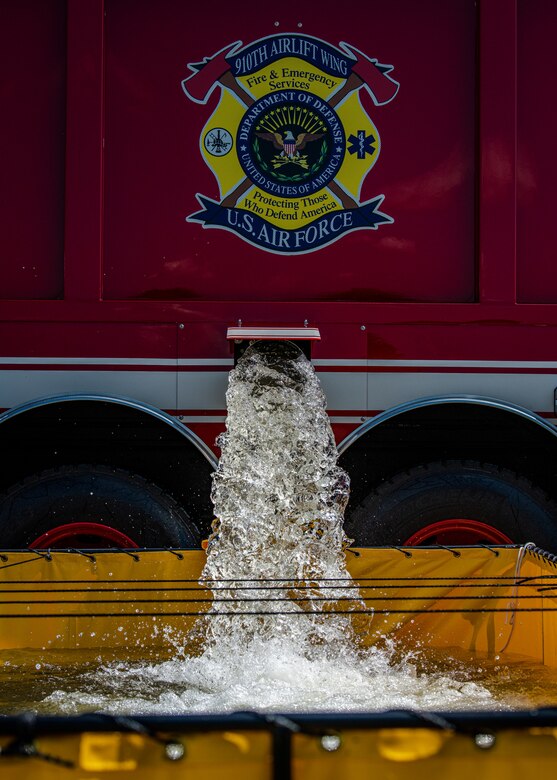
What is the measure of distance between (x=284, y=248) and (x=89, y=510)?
4.09 ft

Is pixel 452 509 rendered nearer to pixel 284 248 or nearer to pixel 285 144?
pixel 284 248

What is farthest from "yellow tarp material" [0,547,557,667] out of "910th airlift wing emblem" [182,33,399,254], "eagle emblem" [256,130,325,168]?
"eagle emblem" [256,130,325,168]

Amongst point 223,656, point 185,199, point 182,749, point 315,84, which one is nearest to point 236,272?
point 185,199

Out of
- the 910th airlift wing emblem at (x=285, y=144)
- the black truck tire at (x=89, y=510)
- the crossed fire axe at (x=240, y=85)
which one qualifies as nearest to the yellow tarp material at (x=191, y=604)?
the black truck tire at (x=89, y=510)

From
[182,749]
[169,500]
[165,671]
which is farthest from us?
[169,500]

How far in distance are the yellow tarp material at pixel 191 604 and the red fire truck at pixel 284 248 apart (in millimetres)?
248

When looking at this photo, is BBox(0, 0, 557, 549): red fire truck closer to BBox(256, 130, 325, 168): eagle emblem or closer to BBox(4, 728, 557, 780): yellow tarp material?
BBox(256, 130, 325, 168): eagle emblem

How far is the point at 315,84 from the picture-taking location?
3.47 metres

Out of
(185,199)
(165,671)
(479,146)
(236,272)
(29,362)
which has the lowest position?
(165,671)

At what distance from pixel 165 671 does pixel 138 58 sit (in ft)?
7.56

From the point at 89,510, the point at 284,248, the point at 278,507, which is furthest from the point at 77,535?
the point at 284,248

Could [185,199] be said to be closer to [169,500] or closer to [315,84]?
[315,84]

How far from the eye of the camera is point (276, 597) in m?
2.92

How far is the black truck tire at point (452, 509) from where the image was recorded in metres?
3.35
